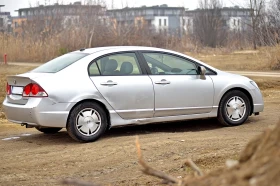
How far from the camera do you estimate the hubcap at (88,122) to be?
8.69 metres

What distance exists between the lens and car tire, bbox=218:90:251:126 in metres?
9.90

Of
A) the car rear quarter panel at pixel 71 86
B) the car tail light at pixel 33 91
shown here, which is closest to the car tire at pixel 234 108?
the car rear quarter panel at pixel 71 86

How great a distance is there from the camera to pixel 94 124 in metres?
8.76

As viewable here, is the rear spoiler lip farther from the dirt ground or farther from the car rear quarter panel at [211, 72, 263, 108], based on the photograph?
the car rear quarter panel at [211, 72, 263, 108]

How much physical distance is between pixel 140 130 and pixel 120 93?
1041mm

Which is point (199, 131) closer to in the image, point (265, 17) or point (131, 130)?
point (131, 130)

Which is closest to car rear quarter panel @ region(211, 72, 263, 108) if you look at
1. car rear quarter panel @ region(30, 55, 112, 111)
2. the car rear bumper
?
car rear quarter panel @ region(30, 55, 112, 111)

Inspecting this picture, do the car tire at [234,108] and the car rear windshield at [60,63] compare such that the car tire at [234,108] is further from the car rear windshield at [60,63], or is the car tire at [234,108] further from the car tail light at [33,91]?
the car tail light at [33,91]

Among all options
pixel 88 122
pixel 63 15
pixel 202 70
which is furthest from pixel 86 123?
pixel 63 15

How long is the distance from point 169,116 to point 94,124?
53.2 inches

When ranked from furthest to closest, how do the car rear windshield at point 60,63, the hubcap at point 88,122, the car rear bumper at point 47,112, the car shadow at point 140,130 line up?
the car shadow at point 140,130, the car rear windshield at point 60,63, the hubcap at point 88,122, the car rear bumper at point 47,112

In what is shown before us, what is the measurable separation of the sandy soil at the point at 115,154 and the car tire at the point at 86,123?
138 millimetres

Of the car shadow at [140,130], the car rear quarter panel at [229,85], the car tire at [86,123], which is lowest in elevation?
the car shadow at [140,130]

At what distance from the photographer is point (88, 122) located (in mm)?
8734
